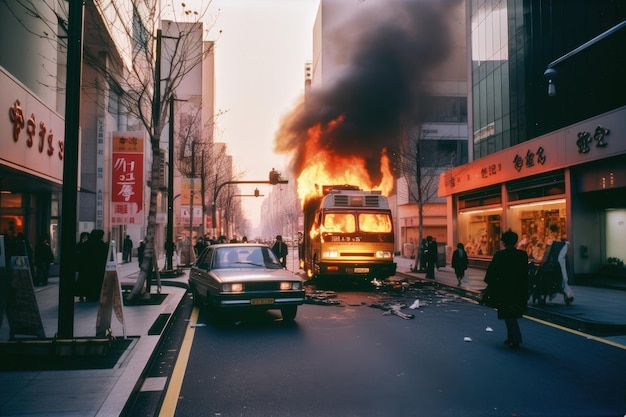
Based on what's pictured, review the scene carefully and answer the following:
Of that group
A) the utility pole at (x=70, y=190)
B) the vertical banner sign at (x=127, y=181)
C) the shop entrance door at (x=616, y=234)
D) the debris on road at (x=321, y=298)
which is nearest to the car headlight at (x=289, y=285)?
the debris on road at (x=321, y=298)

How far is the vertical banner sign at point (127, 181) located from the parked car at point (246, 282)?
2.57 metres

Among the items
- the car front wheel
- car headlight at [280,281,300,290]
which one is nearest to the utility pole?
car headlight at [280,281,300,290]

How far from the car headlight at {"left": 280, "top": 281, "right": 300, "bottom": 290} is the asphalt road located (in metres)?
0.71

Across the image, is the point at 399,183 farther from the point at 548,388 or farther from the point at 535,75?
the point at 548,388

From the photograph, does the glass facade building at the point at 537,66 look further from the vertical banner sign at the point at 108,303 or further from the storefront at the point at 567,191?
the vertical banner sign at the point at 108,303

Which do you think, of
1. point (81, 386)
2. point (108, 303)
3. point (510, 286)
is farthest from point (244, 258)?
point (81, 386)

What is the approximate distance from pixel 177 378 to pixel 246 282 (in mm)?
3307

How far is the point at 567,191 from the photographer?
18.0m

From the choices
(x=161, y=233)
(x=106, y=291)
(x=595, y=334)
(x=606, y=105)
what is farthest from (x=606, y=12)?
(x=161, y=233)

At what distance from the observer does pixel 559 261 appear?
11.3 m

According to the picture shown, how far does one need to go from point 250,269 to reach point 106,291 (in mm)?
3336

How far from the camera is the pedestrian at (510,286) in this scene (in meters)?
7.63

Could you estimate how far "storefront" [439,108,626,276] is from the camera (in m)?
16.2

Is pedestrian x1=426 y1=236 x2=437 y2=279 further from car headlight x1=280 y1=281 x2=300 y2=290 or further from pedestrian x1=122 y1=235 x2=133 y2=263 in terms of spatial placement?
pedestrian x1=122 y1=235 x2=133 y2=263
